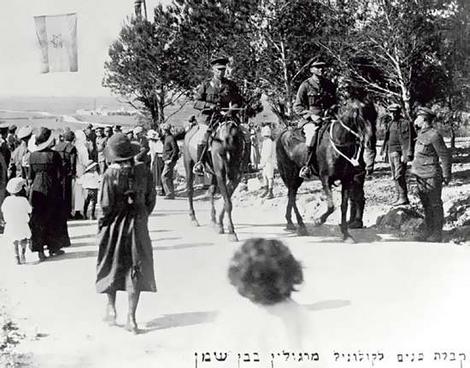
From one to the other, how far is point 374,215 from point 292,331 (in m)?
1.41

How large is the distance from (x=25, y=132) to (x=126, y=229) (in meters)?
2.32

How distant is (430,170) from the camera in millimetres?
6352

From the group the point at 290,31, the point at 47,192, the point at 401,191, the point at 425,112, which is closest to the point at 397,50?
the point at 425,112

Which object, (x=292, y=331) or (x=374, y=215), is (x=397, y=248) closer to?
(x=374, y=215)

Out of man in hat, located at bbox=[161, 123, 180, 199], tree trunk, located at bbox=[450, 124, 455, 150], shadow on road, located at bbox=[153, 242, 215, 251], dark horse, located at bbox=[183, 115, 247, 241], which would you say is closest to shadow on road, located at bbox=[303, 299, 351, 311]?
→ shadow on road, located at bbox=[153, 242, 215, 251]

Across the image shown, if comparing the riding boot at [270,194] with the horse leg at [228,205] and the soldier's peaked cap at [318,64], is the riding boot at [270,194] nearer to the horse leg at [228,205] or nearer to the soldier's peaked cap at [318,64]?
the horse leg at [228,205]

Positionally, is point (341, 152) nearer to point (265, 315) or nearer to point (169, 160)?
point (265, 315)

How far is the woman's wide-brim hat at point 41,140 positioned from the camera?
6359mm

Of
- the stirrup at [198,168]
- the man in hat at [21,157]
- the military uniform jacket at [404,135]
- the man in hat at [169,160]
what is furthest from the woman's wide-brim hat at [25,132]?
the military uniform jacket at [404,135]

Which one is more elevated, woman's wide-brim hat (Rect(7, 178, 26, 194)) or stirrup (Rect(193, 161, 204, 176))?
stirrup (Rect(193, 161, 204, 176))

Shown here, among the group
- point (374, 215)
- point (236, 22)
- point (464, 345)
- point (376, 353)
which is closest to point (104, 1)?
point (236, 22)

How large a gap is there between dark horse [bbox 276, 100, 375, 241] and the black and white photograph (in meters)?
0.01

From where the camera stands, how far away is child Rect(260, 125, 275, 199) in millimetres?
6785

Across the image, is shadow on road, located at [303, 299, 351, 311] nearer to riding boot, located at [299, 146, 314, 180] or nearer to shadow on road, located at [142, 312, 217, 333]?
shadow on road, located at [142, 312, 217, 333]
